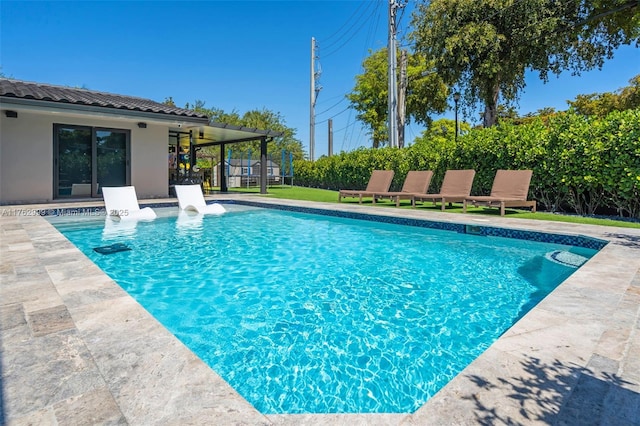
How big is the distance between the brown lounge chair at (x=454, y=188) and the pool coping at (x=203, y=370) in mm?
6722

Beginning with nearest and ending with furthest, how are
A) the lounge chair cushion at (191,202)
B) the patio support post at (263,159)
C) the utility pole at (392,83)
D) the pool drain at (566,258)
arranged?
1. the pool drain at (566,258)
2. the lounge chair cushion at (191,202)
3. the patio support post at (263,159)
4. the utility pole at (392,83)

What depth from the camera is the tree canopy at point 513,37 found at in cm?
1355

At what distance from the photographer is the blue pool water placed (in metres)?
2.34

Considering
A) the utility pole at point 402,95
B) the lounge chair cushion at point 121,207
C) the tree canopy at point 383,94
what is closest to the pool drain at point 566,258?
the lounge chair cushion at point 121,207

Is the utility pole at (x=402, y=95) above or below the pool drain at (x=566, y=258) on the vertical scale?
above

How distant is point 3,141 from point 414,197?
11.5m

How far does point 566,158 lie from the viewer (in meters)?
8.60

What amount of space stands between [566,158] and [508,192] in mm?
1437

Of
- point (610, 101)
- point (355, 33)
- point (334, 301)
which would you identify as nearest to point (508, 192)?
point (334, 301)

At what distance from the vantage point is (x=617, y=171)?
7793 millimetres

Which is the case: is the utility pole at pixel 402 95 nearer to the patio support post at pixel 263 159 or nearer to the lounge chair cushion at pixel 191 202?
the patio support post at pixel 263 159

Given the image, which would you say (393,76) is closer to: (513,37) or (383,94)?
(513,37)

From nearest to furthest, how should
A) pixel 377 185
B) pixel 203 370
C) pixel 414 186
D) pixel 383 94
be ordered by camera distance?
pixel 203 370 < pixel 414 186 < pixel 377 185 < pixel 383 94

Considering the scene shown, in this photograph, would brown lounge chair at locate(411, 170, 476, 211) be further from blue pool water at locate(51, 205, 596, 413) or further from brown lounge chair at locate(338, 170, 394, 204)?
blue pool water at locate(51, 205, 596, 413)
